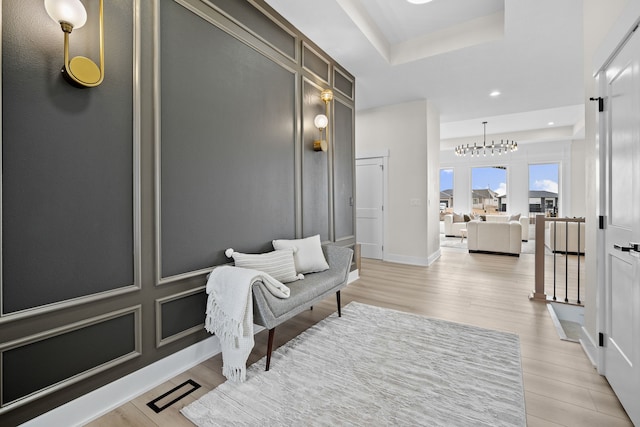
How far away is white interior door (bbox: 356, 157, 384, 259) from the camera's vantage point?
5.69 meters

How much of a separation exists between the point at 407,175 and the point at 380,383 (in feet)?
13.4

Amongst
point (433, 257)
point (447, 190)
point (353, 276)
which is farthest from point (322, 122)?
point (447, 190)

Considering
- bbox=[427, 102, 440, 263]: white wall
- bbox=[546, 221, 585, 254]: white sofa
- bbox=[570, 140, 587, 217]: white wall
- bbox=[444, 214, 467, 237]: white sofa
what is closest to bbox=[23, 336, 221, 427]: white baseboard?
bbox=[427, 102, 440, 263]: white wall

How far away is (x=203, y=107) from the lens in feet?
7.18

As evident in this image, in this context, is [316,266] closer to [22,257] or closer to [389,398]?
[389,398]

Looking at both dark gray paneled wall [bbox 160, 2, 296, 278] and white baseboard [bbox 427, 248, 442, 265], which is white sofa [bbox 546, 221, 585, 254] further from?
dark gray paneled wall [bbox 160, 2, 296, 278]

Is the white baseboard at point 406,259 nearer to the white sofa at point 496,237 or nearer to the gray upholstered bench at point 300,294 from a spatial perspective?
the white sofa at point 496,237

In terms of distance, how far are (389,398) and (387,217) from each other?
4099mm

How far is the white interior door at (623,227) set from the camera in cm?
152

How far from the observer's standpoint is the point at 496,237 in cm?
619

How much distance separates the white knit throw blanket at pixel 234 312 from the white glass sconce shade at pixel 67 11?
154cm

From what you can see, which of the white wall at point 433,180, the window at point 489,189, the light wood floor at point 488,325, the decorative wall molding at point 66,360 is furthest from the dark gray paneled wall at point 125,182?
the window at point 489,189

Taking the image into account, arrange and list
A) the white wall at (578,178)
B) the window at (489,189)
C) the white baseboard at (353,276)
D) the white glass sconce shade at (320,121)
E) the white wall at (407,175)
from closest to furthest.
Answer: the white glass sconce shade at (320,121) → the white baseboard at (353,276) → the white wall at (407,175) → the white wall at (578,178) → the window at (489,189)

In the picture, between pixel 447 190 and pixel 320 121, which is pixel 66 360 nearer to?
pixel 320 121
